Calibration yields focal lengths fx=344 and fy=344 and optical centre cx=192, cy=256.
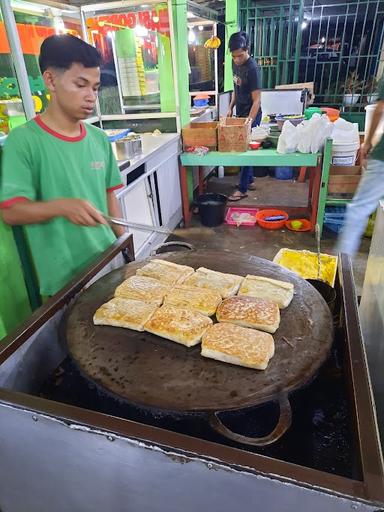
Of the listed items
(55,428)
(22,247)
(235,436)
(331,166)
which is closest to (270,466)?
(235,436)

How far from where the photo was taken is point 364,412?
897mm

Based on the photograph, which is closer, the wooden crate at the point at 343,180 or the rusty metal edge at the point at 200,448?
the rusty metal edge at the point at 200,448

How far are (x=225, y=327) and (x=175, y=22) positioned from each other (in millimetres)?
4401

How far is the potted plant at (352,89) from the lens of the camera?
7.58 meters

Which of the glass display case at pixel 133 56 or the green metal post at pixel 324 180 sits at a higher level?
the glass display case at pixel 133 56

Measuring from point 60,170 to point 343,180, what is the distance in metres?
3.62

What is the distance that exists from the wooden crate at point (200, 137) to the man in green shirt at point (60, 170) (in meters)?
3.04

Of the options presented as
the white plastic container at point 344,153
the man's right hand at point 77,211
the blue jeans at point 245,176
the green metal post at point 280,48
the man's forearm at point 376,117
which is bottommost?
the blue jeans at point 245,176

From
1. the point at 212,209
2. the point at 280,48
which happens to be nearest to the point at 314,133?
the point at 212,209

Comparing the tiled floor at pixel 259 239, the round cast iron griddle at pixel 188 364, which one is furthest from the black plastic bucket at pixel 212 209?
the round cast iron griddle at pixel 188 364

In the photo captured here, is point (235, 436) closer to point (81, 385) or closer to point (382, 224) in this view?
point (81, 385)

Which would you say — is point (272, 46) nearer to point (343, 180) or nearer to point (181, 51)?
point (181, 51)

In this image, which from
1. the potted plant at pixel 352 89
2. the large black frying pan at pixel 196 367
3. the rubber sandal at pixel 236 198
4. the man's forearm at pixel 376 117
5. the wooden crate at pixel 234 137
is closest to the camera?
the large black frying pan at pixel 196 367

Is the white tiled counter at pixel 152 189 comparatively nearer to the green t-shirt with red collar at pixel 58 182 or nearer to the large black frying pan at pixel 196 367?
the green t-shirt with red collar at pixel 58 182
